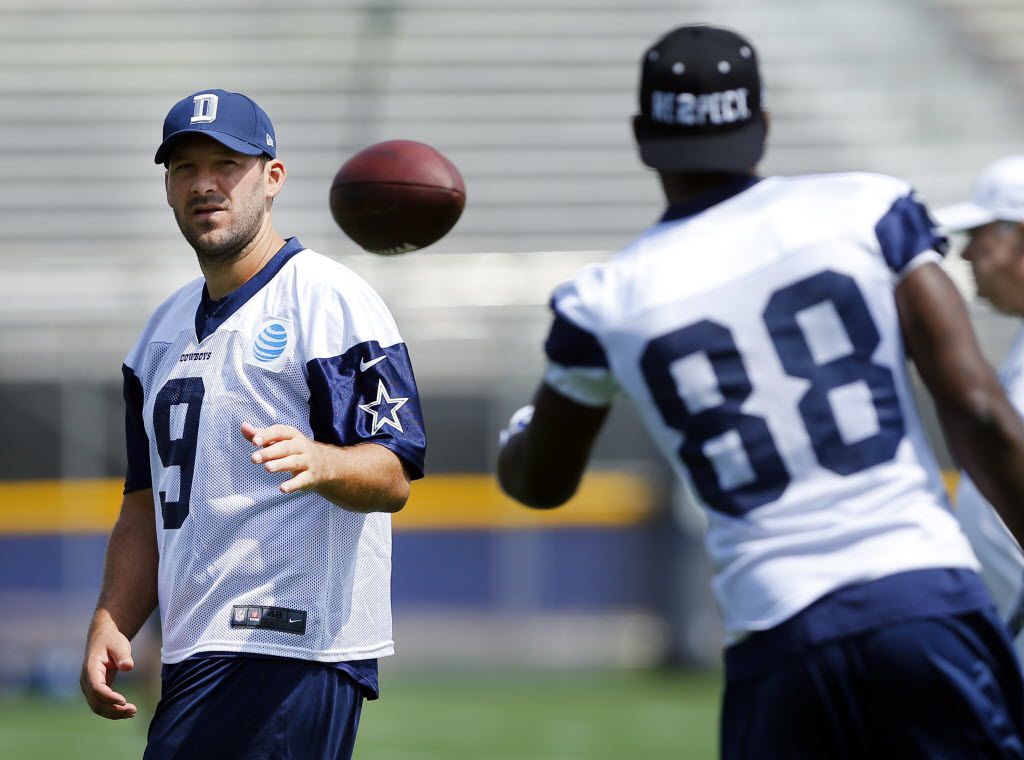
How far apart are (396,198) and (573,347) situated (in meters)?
1.47

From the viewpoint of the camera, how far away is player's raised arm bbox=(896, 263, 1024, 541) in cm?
228

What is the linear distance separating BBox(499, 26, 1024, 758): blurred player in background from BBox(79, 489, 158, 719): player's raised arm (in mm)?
1305

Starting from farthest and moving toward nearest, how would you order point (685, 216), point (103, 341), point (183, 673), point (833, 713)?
point (103, 341), point (183, 673), point (685, 216), point (833, 713)

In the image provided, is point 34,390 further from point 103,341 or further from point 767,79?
point 767,79

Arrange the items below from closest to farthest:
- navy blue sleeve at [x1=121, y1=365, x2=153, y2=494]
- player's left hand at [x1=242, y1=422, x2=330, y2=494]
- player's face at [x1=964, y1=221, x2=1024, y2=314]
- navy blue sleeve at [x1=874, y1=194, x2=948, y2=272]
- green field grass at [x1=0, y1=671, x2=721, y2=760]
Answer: navy blue sleeve at [x1=874, y1=194, x2=948, y2=272], player's left hand at [x1=242, y1=422, x2=330, y2=494], navy blue sleeve at [x1=121, y1=365, x2=153, y2=494], player's face at [x1=964, y1=221, x2=1024, y2=314], green field grass at [x1=0, y1=671, x2=721, y2=760]

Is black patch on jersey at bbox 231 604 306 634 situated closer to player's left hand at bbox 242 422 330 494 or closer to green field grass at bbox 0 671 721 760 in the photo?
player's left hand at bbox 242 422 330 494

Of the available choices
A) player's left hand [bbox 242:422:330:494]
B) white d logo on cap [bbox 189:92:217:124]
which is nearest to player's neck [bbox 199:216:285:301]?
white d logo on cap [bbox 189:92:217:124]

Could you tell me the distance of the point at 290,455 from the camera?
2.67m

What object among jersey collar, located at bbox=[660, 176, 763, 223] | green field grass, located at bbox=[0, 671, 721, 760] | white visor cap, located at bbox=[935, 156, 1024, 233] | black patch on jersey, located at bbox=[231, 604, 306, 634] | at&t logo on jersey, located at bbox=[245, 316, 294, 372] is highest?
white visor cap, located at bbox=[935, 156, 1024, 233]

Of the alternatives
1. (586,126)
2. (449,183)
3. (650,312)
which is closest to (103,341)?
(586,126)

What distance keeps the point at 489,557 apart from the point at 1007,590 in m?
8.59

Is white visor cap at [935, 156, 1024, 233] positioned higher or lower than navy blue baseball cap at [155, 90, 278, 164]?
lower

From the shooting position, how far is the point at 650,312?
236 centimetres

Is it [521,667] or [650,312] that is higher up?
[650,312]
